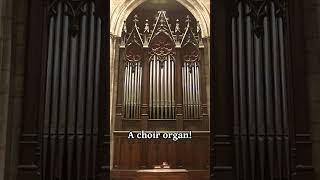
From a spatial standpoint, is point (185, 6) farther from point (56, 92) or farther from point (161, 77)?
point (56, 92)

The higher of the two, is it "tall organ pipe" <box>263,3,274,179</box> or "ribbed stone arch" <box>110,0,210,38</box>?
"ribbed stone arch" <box>110,0,210,38</box>

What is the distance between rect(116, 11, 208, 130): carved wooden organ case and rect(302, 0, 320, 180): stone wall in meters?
10.2

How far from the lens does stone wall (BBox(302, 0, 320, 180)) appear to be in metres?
6.22

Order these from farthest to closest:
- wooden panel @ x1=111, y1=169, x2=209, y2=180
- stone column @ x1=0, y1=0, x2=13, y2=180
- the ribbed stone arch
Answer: the ribbed stone arch < wooden panel @ x1=111, y1=169, x2=209, y2=180 < stone column @ x1=0, y1=0, x2=13, y2=180

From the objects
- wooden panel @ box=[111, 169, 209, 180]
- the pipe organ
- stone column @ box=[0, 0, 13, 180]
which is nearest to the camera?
stone column @ box=[0, 0, 13, 180]

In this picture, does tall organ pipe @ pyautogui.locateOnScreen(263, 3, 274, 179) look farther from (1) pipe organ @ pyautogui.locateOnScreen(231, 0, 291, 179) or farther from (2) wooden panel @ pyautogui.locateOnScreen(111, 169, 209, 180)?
(2) wooden panel @ pyautogui.locateOnScreen(111, 169, 209, 180)

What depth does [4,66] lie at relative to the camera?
6.18 meters

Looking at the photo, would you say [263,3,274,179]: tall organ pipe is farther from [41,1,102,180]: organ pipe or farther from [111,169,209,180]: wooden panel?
[111,169,209,180]: wooden panel

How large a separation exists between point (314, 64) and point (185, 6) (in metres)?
10.7

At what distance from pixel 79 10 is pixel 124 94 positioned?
10025 millimetres

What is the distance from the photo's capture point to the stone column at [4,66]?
6005 mm
